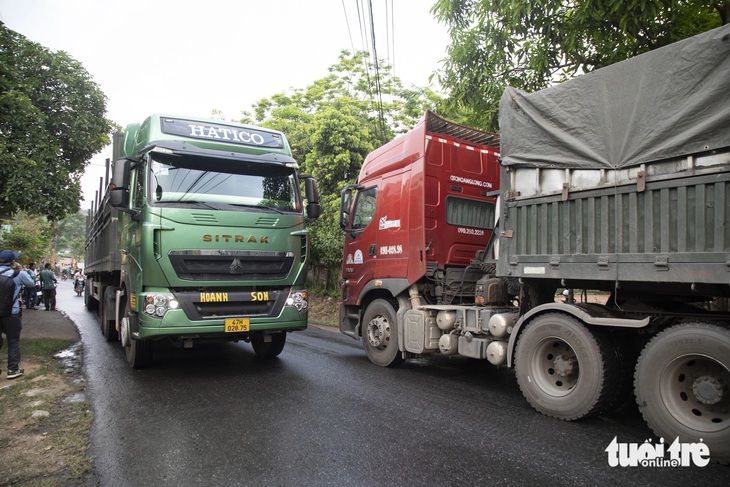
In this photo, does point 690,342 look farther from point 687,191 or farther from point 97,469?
point 97,469

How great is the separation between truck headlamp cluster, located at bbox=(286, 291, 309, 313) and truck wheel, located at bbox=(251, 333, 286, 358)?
34.5 inches

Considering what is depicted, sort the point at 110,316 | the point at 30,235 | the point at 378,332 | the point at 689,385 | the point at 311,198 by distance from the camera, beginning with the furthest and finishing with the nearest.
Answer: the point at 30,235 → the point at 110,316 → the point at 378,332 → the point at 311,198 → the point at 689,385

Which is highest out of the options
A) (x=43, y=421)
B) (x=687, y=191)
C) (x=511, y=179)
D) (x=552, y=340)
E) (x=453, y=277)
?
(x=511, y=179)

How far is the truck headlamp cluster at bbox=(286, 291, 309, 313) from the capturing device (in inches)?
233

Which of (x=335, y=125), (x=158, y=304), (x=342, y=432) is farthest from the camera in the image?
(x=335, y=125)

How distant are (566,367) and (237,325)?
143 inches

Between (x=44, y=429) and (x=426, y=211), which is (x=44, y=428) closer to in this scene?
(x=44, y=429)

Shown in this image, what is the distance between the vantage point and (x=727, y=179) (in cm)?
302

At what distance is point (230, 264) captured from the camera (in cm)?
557

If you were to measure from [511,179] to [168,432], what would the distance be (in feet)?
12.8

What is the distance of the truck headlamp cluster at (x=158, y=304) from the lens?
516 centimetres

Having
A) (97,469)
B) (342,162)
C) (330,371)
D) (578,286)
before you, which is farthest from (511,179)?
(342,162)

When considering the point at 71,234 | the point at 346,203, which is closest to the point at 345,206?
the point at 346,203

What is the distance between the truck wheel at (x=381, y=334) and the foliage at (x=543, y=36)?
3593 mm
